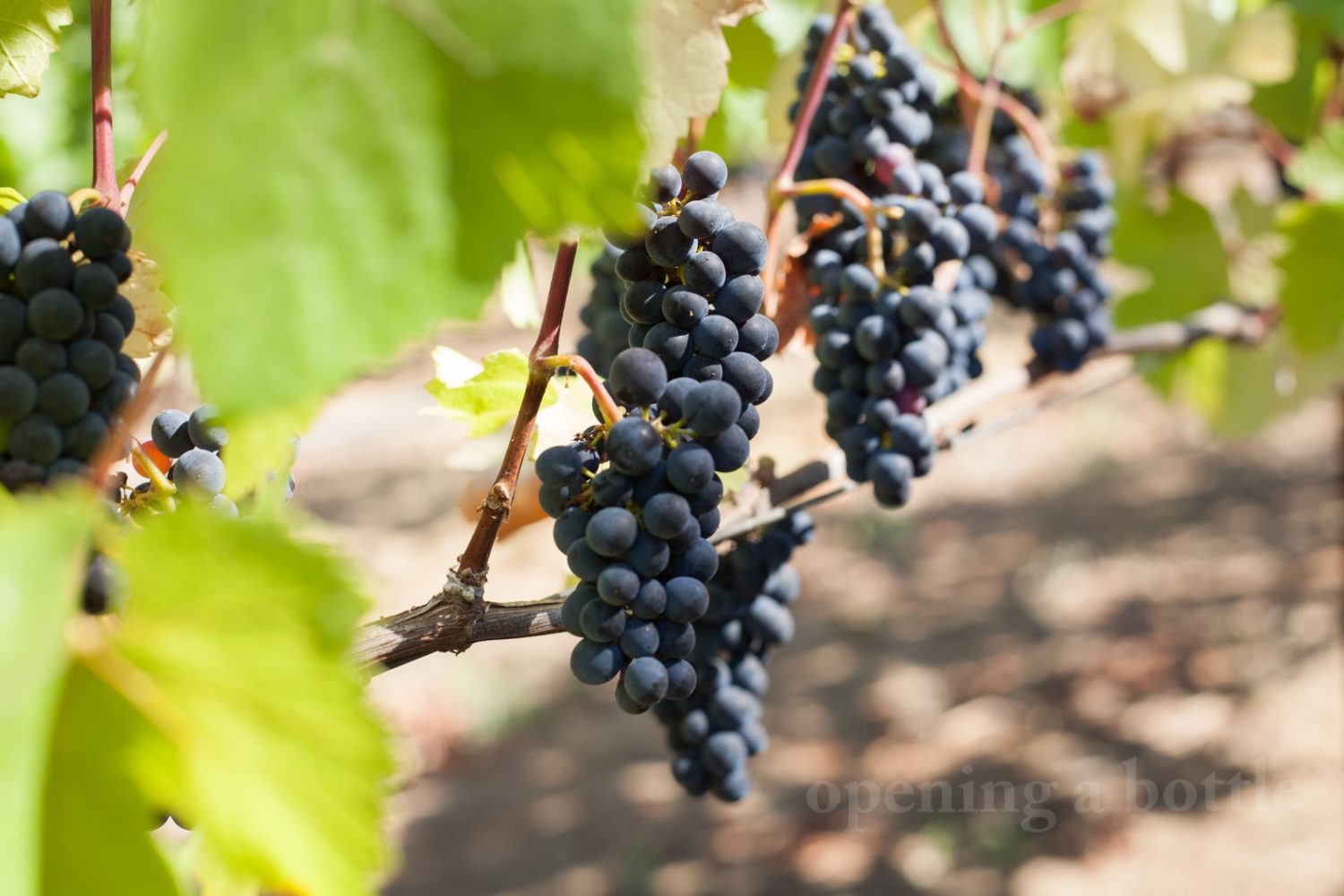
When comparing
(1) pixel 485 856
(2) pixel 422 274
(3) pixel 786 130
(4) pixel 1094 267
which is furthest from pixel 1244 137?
(1) pixel 485 856

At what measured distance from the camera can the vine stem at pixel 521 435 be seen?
70 cm

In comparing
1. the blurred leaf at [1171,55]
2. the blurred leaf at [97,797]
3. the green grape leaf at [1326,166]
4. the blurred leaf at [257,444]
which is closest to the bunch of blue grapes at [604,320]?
the blurred leaf at [257,444]

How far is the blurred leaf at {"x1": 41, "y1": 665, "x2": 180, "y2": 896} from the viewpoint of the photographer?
1.51ft

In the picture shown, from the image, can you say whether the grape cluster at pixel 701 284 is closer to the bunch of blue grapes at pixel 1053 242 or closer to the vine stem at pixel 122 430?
the vine stem at pixel 122 430

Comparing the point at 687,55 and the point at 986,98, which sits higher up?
the point at 986,98

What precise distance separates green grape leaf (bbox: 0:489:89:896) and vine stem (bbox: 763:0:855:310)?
25.6 inches

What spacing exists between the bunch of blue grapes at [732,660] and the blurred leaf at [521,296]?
0.92 feet

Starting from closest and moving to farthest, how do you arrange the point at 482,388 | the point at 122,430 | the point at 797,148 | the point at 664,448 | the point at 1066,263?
the point at 122,430, the point at 664,448, the point at 482,388, the point at 797,148, the point at 1066,263

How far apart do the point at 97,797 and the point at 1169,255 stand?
1718 millimetres

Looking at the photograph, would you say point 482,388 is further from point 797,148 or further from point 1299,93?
point 1299,93

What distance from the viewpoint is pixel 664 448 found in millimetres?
688

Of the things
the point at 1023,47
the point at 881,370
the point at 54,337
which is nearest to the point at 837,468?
the point at 881,370

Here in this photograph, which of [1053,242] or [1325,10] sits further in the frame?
[1325,10]

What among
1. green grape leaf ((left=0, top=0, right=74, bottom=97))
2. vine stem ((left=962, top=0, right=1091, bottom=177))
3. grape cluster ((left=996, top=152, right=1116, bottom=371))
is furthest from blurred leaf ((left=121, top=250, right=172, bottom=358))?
grape cluster ((left=996, top=152, right=1116, bottom=371))
